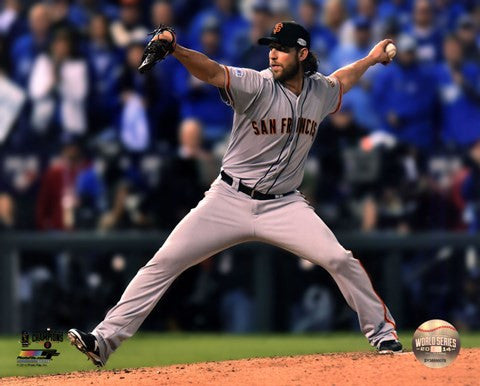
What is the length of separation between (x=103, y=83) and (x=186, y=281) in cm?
242

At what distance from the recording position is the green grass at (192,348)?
24.5ft

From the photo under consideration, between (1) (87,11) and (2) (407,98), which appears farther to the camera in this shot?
(1) (87,11)

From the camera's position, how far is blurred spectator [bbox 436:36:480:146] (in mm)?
10625

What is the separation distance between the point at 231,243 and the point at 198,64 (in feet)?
3.26

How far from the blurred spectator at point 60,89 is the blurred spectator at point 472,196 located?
3626 millimetres

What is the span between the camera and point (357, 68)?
6.49m

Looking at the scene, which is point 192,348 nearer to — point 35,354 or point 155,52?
point 35,354

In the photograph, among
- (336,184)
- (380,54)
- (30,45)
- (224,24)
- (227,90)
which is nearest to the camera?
(227,90)

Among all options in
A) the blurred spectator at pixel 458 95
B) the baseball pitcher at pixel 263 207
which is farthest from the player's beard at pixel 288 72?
the blurred spectator at pixel 458 95

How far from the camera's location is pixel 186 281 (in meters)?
9.50

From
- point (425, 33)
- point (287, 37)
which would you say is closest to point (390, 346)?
point (287, 37)

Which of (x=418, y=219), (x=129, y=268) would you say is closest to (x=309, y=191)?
(x=418, y=219)

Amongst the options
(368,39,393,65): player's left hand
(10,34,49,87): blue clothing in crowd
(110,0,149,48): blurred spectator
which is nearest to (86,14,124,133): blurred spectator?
(110,0,149,48): blurred spectator

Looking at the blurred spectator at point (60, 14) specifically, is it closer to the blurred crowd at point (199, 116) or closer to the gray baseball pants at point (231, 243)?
the blurred crowd at point (199, 116)
